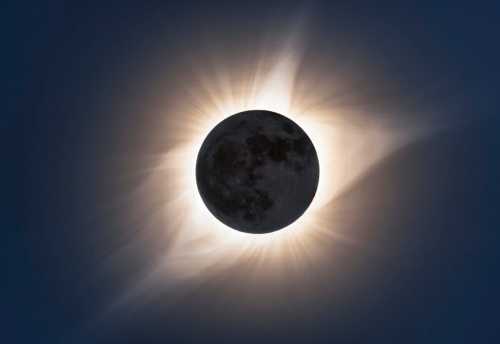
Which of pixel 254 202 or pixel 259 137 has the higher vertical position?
pixel 259 137

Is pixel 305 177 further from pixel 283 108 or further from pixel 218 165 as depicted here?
pixel 283 108

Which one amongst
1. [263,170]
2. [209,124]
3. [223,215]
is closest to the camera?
[263,170]

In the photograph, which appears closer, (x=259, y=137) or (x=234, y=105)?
(x=259, y=137)

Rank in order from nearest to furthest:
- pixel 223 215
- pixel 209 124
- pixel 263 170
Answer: pixel 263 170
pixel 223 215
pixel 209 124

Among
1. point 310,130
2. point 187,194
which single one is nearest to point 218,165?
point 187,194

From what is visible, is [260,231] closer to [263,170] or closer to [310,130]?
[263,170]

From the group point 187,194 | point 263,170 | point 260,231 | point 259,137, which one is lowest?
point 260,231

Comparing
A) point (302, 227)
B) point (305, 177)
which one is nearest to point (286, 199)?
point (305, 177)
